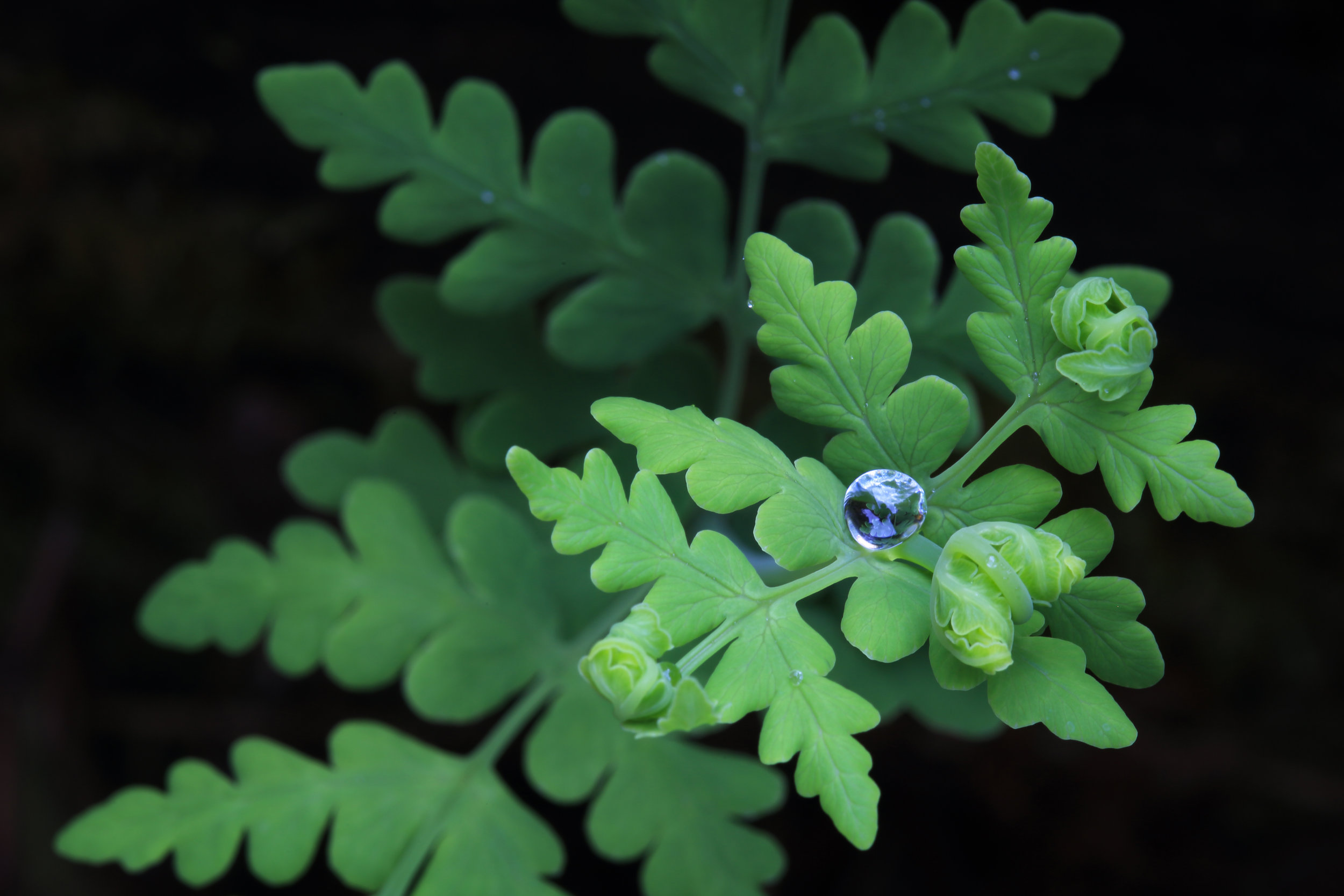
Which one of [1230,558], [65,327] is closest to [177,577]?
[65,327]

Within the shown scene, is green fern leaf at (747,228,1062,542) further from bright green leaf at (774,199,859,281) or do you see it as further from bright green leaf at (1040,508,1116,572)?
bright green leaf at (774,199,859,281)

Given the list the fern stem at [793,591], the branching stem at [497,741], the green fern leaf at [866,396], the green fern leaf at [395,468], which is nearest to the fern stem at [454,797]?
the branching stem at [497,741]

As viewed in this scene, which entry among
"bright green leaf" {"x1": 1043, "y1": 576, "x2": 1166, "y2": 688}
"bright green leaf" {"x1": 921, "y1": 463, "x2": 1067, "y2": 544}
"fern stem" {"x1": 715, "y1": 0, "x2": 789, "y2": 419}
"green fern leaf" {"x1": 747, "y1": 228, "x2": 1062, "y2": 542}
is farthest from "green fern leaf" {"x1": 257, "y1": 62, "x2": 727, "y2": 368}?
"bright green leaf" {"x1": 1043, "y1": 576, "x2": 1166, "y2": 688}

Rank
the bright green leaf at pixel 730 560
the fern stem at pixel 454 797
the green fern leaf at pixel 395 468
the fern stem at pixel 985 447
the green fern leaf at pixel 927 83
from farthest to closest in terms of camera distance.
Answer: the green fern leaf at pixel 395 468 → the fern stem at pixel 454 797 → the green fern leaf at pixel 927 83 → the fern stem at pixel 985 447 → the bright green leaf at pixel 730 560

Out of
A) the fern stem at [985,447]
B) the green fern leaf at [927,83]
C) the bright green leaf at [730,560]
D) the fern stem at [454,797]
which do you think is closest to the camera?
the bright green leaf at [730,560]

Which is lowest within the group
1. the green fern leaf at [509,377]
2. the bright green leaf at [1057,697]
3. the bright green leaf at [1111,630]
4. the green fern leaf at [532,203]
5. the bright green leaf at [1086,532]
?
the green fern leaf at [509,377]

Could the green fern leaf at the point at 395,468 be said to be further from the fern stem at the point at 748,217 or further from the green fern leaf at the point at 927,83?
the green fern leaf at the point at 927,83
